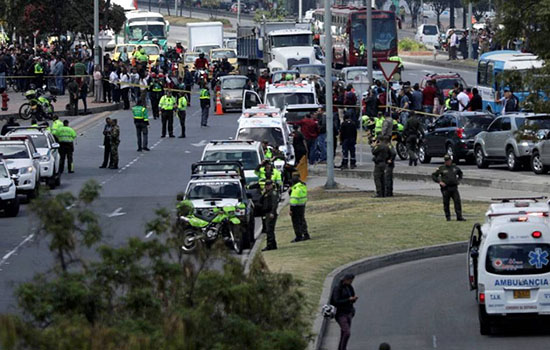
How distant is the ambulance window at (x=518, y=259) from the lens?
62.8 feet

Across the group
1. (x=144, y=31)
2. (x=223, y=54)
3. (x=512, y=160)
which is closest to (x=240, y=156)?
(x=512, y=160)

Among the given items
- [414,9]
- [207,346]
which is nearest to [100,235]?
[207,346]

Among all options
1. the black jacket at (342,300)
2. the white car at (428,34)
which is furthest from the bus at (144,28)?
the black jacket at (342,300)

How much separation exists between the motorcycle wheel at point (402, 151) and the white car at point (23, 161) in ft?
39.8

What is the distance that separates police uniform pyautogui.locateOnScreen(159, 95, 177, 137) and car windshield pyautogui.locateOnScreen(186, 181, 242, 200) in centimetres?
1918

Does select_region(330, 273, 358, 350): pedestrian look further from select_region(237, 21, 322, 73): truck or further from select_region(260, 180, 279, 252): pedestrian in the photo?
select_region(237, 21, 322, 73): truck

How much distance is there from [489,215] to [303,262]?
6038 millimetres

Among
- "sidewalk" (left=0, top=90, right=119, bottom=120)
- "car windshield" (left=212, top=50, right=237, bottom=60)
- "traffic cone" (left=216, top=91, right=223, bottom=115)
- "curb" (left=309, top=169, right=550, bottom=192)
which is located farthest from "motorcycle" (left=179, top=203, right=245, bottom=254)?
"car windshield" (left=212, top=50, right=237, bottom=60)

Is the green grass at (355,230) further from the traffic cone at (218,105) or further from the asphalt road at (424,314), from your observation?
the traffic cone at (218,105)

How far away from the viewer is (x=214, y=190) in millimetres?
28844

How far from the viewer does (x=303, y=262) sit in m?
25.0

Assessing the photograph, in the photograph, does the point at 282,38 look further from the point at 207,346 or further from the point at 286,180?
the point at 207,346

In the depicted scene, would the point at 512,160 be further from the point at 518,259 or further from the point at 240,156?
the point at 518,259

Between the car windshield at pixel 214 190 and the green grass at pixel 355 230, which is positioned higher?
the car windshield at pixel 214 190
